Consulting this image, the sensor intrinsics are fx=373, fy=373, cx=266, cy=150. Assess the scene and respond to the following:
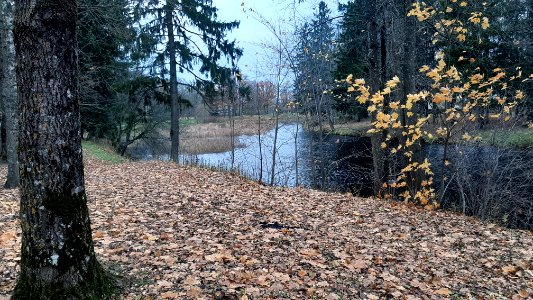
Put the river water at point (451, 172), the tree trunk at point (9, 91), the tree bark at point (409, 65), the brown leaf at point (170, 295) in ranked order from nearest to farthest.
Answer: the brown leaf at point (170, 295), the tree trunk at point (9, 91), the tree bark at point (409, 65), the river water at point (451, 172)

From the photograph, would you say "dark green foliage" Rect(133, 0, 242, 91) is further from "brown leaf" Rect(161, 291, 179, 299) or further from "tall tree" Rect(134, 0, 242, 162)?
"brown leaf" Rect(161, 291, 179, 299)

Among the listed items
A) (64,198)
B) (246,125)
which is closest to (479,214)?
(64,198)

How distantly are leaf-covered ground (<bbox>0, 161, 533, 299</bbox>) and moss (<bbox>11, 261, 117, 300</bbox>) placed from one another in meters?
0.31

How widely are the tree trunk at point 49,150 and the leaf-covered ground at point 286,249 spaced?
0.63m

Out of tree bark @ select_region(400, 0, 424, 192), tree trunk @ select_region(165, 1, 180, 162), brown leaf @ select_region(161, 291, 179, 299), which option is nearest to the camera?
brown leaf @ select_region(161, 291, 179, 299)

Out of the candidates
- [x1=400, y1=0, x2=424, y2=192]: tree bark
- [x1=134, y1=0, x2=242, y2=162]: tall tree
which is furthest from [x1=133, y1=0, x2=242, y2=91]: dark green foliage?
[x1=400, y1=0, x2=424, y2=192]: tree bark

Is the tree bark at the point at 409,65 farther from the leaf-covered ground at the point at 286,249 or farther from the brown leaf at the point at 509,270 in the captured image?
the brown leaf at the point at 509,270

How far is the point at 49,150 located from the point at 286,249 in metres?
3.17

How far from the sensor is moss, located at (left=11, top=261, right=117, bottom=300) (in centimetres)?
286

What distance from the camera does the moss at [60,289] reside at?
9.37 ft

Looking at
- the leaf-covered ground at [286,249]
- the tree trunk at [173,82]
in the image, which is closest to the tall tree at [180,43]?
the tree trunk at [173,82]

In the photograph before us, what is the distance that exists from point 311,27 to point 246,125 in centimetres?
2438

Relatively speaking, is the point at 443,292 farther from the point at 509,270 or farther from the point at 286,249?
the point at 286,249

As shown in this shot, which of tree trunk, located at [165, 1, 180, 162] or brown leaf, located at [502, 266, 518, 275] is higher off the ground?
tree trunk, located at [165, 1, 180, 162]
